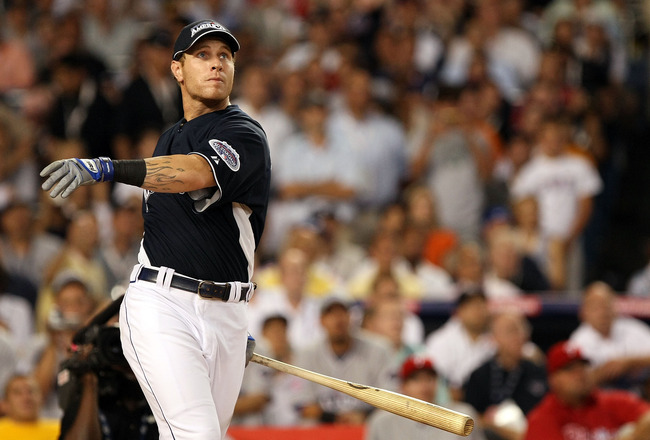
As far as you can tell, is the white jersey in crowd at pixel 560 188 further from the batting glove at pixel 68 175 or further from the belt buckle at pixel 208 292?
the batting glove at pixel 68 175

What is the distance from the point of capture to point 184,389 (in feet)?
13.9

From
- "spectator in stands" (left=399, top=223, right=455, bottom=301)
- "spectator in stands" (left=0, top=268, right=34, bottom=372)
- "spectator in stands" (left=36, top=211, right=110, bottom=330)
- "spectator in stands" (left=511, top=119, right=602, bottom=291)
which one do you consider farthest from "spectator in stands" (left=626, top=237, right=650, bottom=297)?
"spectator in stands" (left=0, top=268, right=34, bottom=372)

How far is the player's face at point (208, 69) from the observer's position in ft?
14.8

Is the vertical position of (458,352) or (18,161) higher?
(18,161)

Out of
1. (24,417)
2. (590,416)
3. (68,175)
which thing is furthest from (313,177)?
(68,175)

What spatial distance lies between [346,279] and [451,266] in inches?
40.4

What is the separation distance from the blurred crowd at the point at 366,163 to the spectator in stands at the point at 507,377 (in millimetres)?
41

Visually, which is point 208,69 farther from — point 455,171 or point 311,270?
point 455,171

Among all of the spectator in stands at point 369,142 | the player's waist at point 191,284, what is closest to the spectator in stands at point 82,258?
the spectator in stands at point 369,142

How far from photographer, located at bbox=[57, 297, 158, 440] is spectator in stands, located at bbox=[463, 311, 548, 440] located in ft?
11.6

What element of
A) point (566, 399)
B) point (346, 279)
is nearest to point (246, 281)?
point (566, 399)

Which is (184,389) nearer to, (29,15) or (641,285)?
(641,285)

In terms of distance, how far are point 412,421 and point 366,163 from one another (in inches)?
178

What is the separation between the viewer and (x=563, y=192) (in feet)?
36.1
